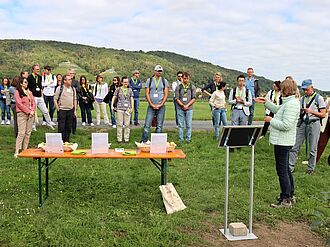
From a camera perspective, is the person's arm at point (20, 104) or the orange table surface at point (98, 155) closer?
the orange table surface at point (98, 155)

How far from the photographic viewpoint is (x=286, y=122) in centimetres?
610

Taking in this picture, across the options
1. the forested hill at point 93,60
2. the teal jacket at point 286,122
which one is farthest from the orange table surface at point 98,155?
the forested hill at point 93,60

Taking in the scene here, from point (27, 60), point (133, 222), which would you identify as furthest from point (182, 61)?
point (133, 222)

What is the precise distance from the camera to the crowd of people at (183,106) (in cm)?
634

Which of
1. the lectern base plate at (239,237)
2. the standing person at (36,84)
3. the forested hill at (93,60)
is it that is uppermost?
the forested hill at (93,60)

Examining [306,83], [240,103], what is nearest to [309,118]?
[306,83]

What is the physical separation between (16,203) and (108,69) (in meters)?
93.2

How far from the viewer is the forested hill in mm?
89250

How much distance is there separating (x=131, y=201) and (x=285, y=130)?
8.88 ft

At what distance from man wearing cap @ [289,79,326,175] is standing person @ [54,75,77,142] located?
5.56m

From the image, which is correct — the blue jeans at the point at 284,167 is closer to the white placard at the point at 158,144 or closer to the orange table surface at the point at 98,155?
the orange table surface at the point at 98,155

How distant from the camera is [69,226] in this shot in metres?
5.26

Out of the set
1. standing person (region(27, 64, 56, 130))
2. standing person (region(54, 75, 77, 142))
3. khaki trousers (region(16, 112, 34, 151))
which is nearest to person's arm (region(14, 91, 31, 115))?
khaki trousers (region(16, 112, 34, 151))

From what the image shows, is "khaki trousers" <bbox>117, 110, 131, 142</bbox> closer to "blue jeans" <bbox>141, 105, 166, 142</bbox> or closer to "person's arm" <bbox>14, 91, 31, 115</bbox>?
"blue jeans" <bbox>141, 105, 166, 142</bbox>
